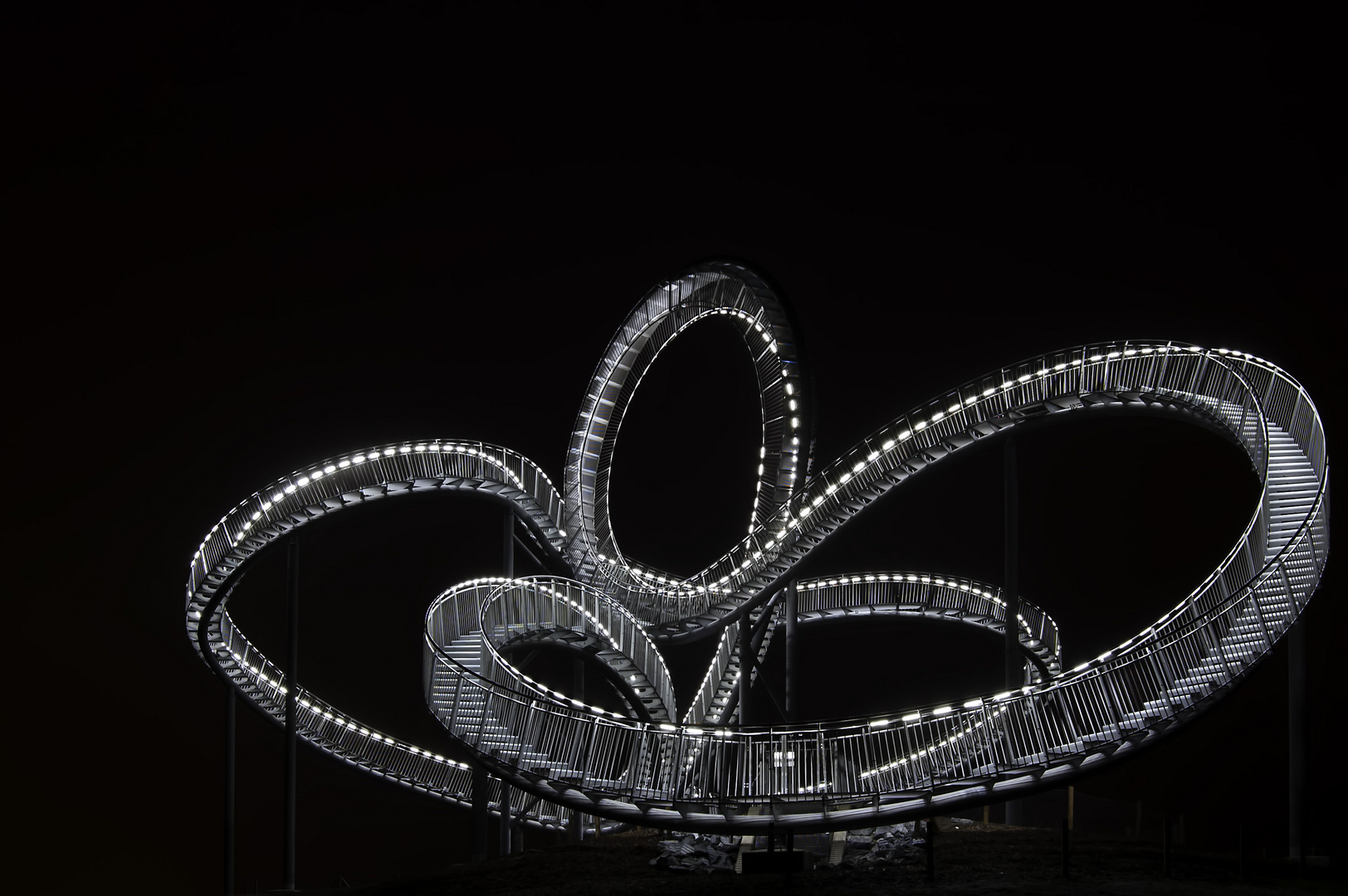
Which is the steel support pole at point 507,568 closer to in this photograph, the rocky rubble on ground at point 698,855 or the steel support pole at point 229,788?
the steel support pole at point 229,788

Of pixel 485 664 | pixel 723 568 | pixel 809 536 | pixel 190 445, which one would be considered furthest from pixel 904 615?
pixel 190 445

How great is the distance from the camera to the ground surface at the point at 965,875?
43.8ft

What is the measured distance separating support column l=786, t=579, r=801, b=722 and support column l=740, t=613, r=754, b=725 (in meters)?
2.26

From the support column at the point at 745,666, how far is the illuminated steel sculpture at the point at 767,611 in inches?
2.8

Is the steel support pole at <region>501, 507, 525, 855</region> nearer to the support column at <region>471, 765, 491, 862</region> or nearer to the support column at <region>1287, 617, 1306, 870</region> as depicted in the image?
the support column at <region>471, 765, 491, 862</region>

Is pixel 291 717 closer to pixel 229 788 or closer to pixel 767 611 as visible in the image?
pixel 229 788

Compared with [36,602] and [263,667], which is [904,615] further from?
[36,602]

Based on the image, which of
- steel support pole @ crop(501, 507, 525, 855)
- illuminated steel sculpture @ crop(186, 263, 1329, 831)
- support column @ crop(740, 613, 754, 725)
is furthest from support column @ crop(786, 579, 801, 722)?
steel support pole @ crop(501, 507, 525, 855)

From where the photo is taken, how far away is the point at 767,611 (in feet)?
78.8

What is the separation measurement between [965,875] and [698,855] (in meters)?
3.90

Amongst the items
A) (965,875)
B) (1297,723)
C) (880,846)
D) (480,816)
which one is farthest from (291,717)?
(1297,723)

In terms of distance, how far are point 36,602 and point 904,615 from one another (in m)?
19.9

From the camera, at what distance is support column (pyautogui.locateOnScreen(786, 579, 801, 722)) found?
23.5 meters

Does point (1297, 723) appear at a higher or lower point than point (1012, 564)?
lower
